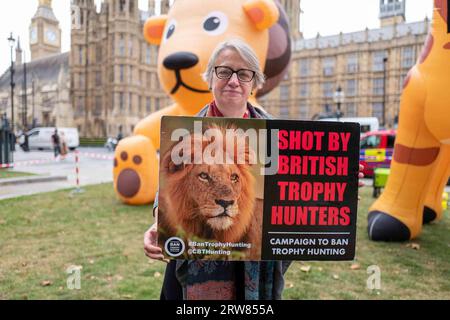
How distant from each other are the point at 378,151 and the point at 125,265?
1061cm

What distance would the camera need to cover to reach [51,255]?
158 inches

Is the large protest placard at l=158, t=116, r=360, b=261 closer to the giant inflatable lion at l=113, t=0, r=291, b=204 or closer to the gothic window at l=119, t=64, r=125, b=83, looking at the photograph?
the giant inflatable lion at l=113, t=0, r=291, b=204

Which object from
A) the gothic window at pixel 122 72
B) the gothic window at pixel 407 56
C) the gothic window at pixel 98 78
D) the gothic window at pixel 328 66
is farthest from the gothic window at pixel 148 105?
the gothic window at pixel 407 56

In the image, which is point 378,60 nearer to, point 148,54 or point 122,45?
point 148,54

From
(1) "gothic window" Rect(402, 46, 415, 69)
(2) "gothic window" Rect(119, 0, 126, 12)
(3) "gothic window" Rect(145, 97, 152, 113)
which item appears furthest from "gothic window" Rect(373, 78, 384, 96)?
(2) "gothic window" Rect(119, 0, 126, 12)

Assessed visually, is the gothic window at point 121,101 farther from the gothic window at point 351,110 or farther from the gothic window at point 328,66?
the gothic window at point 351,110

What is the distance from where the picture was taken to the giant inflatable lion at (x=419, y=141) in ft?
11.6

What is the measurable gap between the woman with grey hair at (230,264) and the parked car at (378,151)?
11.4m

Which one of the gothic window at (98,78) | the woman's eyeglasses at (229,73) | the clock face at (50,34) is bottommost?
the woman's eyeglasses at (229,73)

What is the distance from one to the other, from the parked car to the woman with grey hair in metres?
11.4

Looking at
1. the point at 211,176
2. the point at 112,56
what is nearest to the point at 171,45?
the point at 211,176

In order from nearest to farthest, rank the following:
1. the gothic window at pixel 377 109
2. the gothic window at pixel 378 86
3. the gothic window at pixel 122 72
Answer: the gothic window at pixel 378 86, the gothic window at pixel 377 109, the gothic window at pixel 122 72

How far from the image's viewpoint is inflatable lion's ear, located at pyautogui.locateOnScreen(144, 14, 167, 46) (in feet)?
18.8
